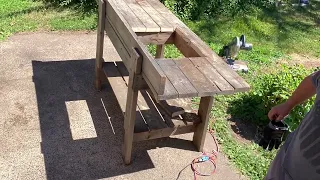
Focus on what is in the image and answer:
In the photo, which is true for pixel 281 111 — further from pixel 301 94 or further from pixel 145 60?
pixel 145 60

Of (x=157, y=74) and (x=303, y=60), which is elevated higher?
(x=157, y=74)

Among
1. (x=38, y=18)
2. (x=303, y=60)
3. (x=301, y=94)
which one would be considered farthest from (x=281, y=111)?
(x=38, y=18)

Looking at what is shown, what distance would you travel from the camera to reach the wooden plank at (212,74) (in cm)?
301

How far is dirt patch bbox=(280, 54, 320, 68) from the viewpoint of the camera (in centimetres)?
615

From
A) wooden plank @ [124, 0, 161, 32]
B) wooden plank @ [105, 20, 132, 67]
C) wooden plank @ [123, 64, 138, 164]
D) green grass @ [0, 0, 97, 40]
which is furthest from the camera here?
green grass @ [0, 0, 97, 40]

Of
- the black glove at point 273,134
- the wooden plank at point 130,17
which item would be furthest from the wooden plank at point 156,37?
the black glove at point 273,134

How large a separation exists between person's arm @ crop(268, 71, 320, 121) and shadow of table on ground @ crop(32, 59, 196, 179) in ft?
5.01

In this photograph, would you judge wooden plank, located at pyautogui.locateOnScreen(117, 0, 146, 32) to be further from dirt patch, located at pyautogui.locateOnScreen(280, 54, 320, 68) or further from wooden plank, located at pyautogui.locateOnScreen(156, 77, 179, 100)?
dirt patch, located at pyautogui.locateOnScreen(280, 54, 320, 68)

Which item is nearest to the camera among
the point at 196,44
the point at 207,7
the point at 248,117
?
the point at 196,44

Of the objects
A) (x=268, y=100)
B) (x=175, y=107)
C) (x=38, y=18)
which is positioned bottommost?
(x=38, y=18)

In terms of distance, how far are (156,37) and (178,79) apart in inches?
39.8

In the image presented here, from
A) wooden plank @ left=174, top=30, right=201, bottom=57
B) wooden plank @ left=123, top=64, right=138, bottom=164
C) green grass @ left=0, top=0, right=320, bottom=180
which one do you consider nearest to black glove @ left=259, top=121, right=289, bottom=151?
green grass @ left=0, top=0, right=320, bottom=180

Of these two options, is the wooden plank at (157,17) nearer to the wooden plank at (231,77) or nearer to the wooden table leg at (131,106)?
the wooden plank at (231,77)

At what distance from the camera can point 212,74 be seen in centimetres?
318
